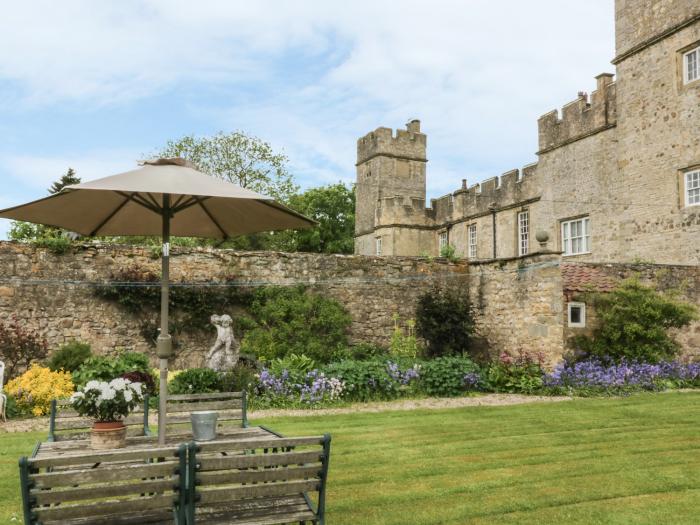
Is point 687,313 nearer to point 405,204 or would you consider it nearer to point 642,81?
point 642,81

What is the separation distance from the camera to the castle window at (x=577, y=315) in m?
14.9

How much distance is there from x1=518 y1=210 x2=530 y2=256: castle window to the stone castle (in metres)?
0.04

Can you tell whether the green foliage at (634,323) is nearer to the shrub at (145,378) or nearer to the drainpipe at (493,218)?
the shrub at (145,378)

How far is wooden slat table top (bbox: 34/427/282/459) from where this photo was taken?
16.6ft

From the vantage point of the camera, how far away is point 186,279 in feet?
49.5

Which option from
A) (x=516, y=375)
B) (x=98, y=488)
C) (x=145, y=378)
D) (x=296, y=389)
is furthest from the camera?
(x=516, y=375)

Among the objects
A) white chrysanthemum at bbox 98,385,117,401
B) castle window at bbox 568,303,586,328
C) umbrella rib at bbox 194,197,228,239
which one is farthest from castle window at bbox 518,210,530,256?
white chrysanthemum at bbox 98,385,117,401

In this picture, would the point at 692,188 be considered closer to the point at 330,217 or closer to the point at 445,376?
the point at 445,376

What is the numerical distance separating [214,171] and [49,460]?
33.6 meters

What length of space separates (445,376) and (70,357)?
772 centimetres

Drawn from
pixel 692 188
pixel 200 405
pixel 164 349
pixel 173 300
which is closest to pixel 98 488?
pixel 164 349

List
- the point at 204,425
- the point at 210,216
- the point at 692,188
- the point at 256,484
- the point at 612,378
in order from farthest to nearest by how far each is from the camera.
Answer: the point at 692,188 < the point at 612,378 < the point at 210,216 < the point at 204,425 < the point at 256,484

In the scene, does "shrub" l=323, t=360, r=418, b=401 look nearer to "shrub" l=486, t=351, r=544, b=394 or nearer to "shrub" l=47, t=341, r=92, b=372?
"shrub" l=486, t=351, r=544, b=394

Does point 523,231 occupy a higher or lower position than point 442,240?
lower
